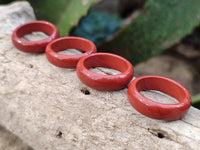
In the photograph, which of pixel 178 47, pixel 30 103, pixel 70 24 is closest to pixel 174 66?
pixel 178 47

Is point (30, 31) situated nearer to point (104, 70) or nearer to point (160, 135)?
point (104, 70)

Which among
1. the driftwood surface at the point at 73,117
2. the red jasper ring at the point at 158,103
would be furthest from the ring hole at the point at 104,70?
the red jasper ring at the point at 158,103

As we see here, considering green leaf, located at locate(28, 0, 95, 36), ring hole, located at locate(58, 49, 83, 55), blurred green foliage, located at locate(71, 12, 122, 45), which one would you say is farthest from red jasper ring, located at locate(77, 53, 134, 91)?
blurred green foliage, located at locate(71, 12, 122, 45)

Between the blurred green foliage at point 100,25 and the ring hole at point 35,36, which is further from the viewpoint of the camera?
Answer: the blurred green foliage at point 100,25

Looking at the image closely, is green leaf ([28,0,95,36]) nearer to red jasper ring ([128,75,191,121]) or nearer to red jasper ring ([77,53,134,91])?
red jasper ring ([77,53,134,91])

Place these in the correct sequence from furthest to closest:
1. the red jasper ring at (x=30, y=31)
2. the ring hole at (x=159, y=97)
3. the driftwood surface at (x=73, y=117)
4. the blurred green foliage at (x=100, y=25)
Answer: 1. the blurred green foliage at (x=100, y=25)
2. the red jasper ring at (x=30, y=31)
3. the ring hole at (x=159, y=97)
4. the driftwood surface at (x=73, y=117)

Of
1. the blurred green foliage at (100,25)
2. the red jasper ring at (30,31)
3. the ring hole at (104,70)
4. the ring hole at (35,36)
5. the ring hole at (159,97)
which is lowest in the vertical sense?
the blurred green foliage at (100,25)

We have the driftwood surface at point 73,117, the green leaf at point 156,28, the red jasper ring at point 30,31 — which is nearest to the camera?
the driftwood surface at point 73,117

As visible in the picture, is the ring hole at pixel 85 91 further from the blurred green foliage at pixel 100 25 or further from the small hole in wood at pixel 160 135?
the blurred green foliage at pixel 100 25
